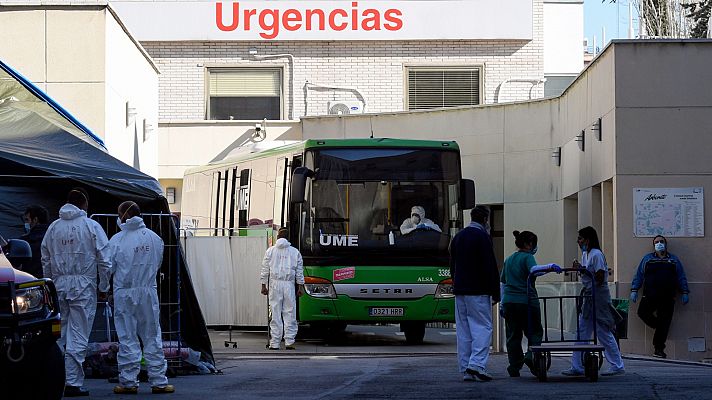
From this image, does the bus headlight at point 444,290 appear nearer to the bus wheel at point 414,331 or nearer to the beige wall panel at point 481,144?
the bus wheel at point 414,331

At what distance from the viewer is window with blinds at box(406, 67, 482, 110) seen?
35188 millimetres

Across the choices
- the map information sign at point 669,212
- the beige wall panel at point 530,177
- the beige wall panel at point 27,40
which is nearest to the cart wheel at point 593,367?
the map information sign at point 669,212

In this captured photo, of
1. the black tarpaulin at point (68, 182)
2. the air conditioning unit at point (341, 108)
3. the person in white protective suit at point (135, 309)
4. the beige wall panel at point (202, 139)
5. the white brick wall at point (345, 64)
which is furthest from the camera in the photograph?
the white brick wall at point (345, 64)

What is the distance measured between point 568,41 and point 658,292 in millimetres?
18852

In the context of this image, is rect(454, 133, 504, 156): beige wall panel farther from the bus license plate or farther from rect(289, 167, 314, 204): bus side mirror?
rect(289, 167, 314, 204): bus side mirror

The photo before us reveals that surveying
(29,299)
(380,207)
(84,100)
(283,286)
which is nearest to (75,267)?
(29,299)

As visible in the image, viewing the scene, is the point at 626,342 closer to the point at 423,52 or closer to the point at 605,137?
the point at 605,137

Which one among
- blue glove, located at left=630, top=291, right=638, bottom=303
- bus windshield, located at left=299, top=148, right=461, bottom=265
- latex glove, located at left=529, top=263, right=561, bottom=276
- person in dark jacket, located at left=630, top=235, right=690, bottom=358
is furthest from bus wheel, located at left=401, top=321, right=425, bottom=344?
latex glove, located at left=529, top=263, right=561, bottom=276

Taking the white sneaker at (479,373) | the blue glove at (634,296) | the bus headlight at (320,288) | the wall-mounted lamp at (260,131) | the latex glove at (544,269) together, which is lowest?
the white sneaker at (479,373)

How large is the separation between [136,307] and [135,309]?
24 mm

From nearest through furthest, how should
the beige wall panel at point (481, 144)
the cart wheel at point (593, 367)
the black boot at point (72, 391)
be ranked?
A: the black boot at point (72, 391), the cart wheel at point (593, 367), the beige wall panel at point (481, 144)

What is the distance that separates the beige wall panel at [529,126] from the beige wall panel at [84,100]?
9368 millimetres

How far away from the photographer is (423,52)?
1384 inches

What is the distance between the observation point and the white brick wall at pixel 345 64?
34.8 metres
